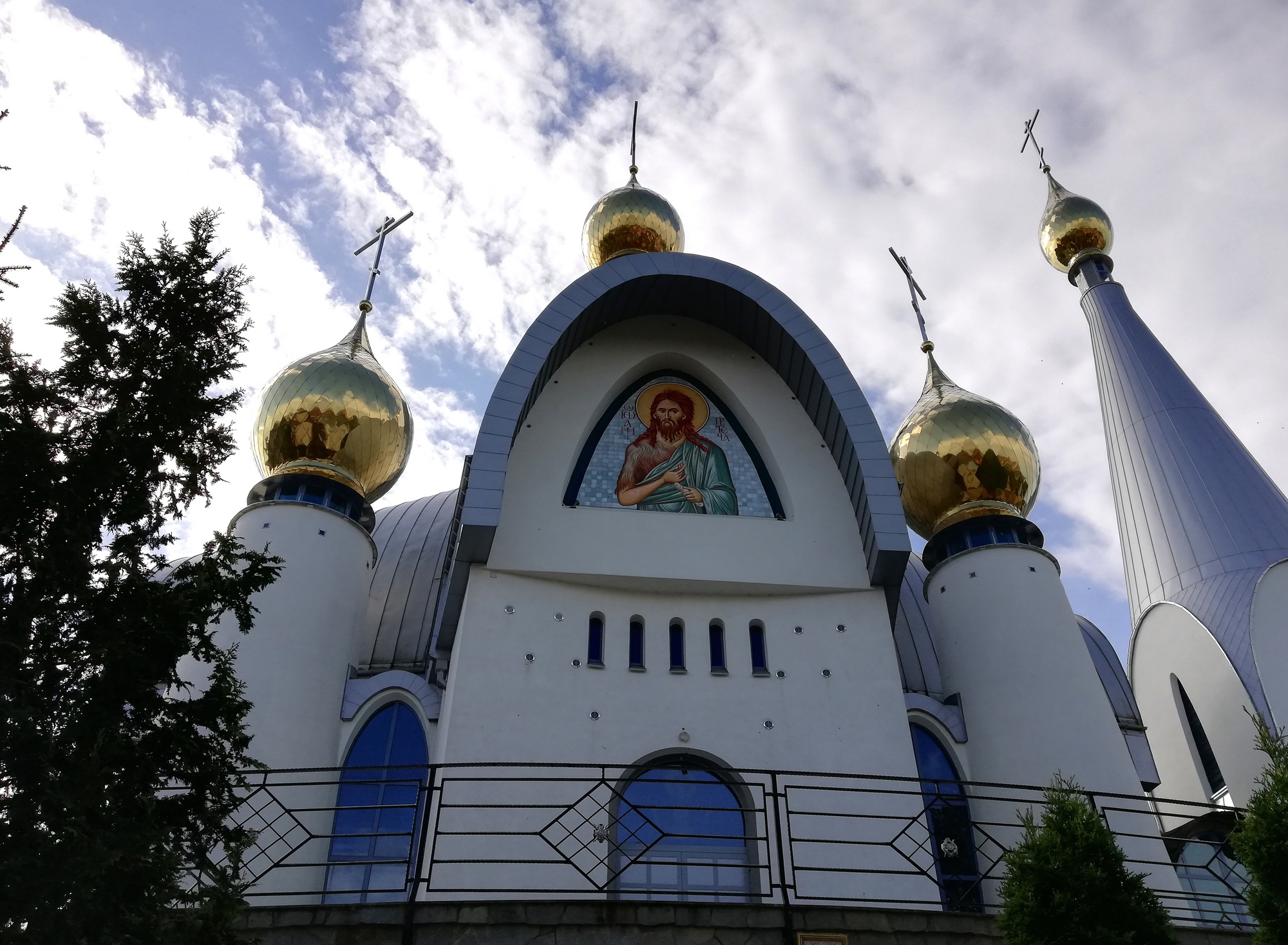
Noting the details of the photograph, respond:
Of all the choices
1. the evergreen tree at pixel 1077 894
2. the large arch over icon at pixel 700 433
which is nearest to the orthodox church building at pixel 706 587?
the large arch over icon at pixel 700 433

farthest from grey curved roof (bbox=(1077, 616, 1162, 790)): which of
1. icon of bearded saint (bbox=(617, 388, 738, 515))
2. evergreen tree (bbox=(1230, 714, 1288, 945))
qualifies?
evergreen tree (bbox=(1230, 714, 1288, 945))

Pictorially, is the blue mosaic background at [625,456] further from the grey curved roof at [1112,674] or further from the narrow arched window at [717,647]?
the grey curved roof at [1112,674]

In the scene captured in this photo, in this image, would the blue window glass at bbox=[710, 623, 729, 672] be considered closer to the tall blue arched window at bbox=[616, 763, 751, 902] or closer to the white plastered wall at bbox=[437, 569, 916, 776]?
→ the white plastered wall at bbox=[437, 569, 916, 776]

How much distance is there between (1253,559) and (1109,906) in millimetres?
9766

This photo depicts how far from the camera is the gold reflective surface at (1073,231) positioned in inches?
830

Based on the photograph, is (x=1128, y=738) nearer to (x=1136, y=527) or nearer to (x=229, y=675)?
(x=1136, y=527)

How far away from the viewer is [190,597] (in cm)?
562

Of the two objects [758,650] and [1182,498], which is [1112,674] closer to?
[1182,498]

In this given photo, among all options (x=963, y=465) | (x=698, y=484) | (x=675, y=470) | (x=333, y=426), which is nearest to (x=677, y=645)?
(x=698, y=484)

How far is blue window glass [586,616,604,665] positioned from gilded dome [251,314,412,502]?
11.2 feet

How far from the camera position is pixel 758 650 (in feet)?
35.1

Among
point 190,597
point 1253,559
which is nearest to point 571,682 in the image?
point 190,597

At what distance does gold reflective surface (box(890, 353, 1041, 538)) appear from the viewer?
41.5 ft

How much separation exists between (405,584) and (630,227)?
5961mm
